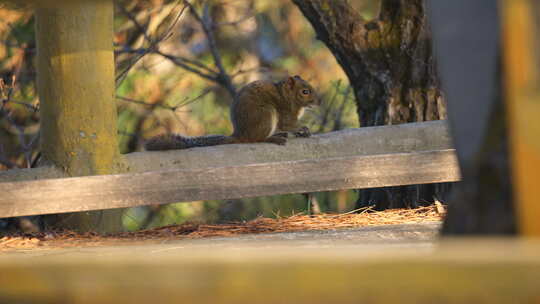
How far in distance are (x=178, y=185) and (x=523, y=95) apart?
3.28 metres

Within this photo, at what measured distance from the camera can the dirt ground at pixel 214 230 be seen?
14.7 ft

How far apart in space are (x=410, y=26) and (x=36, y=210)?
11.2 ft

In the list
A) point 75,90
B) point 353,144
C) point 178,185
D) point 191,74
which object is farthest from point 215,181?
point 191,74

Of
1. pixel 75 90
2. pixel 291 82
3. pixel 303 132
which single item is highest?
pixel 291 82

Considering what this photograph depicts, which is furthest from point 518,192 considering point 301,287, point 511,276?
point 301,287

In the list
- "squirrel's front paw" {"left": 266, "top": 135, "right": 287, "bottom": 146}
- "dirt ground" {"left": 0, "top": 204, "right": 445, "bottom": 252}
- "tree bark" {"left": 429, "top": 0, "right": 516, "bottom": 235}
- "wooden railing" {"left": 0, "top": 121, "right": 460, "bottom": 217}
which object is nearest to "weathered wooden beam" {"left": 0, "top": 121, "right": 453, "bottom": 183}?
"squirrel's front paw" {"left": 266, "top": 135, "right": 287, "bottom": 146}

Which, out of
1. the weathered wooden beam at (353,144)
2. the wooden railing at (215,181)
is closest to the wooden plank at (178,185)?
the wooden railing at (215,181)

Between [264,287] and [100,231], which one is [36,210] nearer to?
[100,231]

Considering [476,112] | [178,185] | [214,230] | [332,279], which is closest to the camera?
[332,279]

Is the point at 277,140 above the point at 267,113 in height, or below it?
below

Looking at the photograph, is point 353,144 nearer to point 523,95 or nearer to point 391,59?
point 391,59

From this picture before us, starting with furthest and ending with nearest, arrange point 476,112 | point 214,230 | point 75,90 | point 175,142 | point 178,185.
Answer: point 175,142 → point 75,90 → point 214,230 → point 178,185 → point 476,112

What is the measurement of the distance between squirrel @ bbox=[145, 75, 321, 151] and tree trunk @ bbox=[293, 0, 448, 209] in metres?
0.54

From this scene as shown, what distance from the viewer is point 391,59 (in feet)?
20.3
